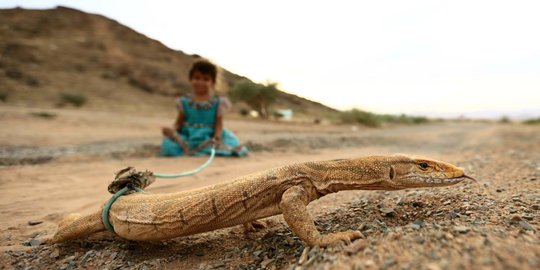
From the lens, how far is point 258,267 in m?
2.72

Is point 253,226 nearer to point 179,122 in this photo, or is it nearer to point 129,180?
point 129,180

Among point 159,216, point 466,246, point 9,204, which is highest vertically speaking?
point 466,246

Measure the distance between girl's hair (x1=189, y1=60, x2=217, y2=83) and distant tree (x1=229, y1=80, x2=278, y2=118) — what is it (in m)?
23.2

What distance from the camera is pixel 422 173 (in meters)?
2.85

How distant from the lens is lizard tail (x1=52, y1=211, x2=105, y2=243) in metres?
3.50

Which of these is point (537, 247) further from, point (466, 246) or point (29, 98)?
point (29, 98)

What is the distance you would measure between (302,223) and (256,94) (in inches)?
1222

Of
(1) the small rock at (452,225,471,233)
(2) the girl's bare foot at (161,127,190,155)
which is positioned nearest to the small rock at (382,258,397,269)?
(1) the small rock at (452,225,471,233)

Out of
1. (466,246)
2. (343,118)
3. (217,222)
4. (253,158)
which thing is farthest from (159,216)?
(343,118)

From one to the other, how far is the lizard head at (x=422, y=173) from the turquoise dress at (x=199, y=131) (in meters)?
7.11

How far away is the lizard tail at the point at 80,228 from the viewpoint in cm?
350

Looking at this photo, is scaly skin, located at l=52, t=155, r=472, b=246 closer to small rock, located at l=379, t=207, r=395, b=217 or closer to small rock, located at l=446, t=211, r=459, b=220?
small rock, located at l=446, t=211, r=459, b=220

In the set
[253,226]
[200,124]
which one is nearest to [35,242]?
[253,226]

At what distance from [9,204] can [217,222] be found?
3841mm
